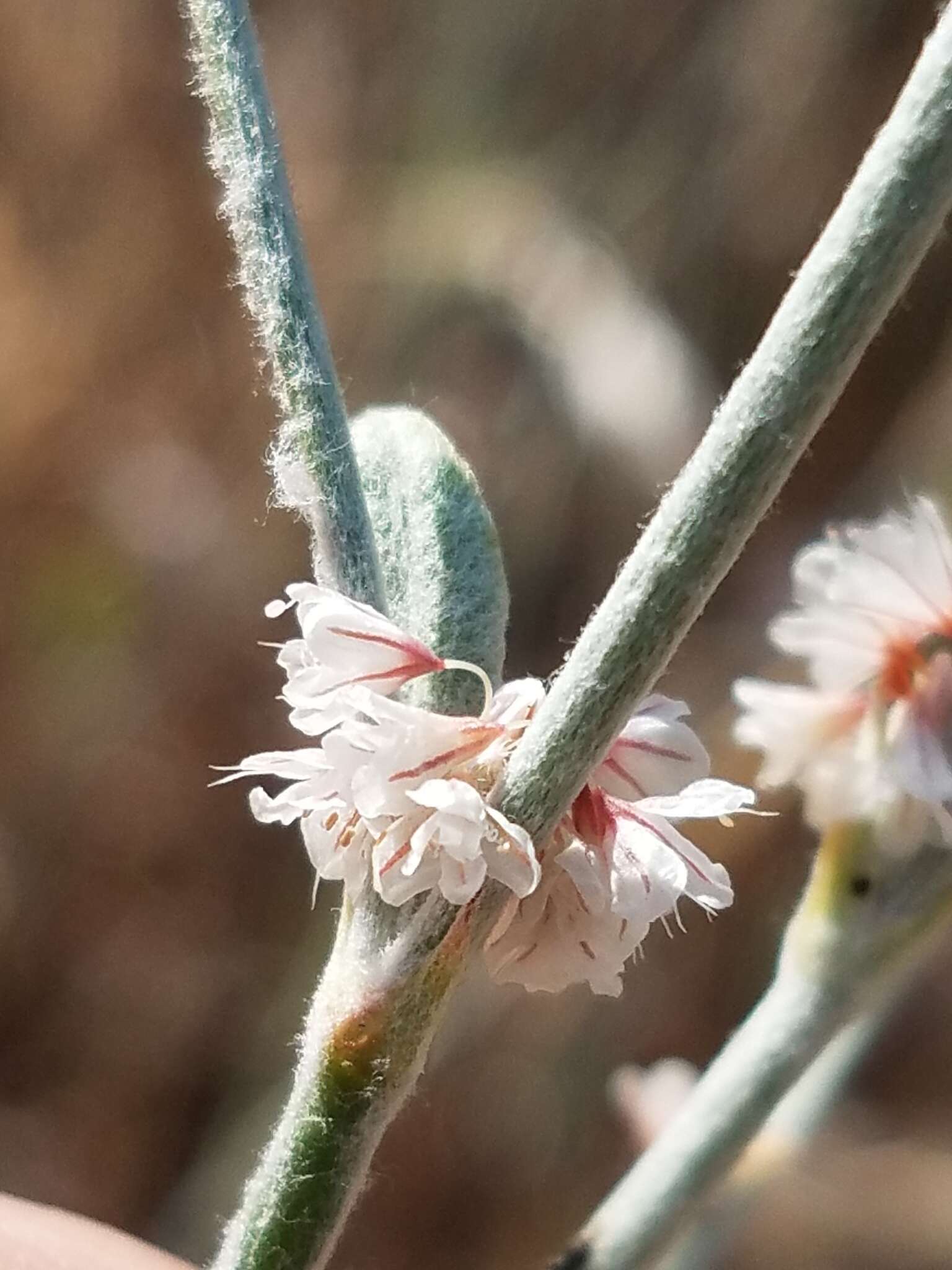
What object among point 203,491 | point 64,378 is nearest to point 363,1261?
point 203,491

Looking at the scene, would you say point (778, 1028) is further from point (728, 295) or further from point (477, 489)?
point (728, 295)

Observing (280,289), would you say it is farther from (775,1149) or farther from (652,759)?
→ (775,1149)

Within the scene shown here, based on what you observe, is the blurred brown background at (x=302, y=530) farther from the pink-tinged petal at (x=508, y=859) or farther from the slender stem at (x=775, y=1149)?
the pink-tinged petal at (x=508, y=859)

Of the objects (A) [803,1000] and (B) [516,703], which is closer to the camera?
(B) [516,703]

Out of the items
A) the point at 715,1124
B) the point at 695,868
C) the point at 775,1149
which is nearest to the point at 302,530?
the point at 775,1149

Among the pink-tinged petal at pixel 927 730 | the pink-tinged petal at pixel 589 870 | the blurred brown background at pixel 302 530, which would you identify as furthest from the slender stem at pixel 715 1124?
the blurred brown background at pixel 302 530

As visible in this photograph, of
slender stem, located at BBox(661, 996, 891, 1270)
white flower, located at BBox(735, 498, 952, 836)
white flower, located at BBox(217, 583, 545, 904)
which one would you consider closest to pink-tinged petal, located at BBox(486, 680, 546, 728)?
white flower, located at BBox(217, 583, 545, 904)

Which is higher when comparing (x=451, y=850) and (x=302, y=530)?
(x=302, y=530)
